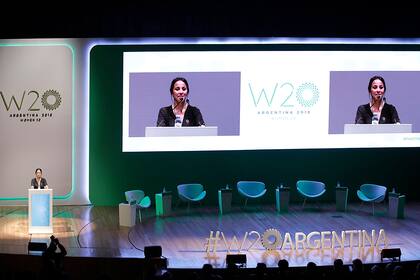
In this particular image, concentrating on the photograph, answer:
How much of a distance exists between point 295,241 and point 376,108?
474cm

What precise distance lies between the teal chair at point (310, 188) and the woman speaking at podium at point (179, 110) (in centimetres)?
257

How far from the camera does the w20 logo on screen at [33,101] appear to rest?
55.8ft

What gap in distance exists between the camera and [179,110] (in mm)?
17203

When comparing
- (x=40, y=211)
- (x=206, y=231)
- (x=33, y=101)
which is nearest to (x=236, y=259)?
(x=206, y=231)

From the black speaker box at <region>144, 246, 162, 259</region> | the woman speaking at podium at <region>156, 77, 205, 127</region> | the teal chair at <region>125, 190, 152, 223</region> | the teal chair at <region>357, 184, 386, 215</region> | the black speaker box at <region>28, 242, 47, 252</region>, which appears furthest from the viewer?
the woman speaking at podium at <region>156, 77, 205, 127</region>

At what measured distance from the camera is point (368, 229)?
1567 centimetres

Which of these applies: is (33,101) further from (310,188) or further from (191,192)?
(310,188)

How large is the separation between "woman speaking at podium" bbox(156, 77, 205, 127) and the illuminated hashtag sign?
134 inches

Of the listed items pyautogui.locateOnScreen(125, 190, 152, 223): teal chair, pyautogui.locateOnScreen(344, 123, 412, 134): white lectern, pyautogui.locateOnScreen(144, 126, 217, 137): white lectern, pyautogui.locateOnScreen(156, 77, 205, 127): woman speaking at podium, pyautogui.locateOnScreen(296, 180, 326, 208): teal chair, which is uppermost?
pyautogui.locateOnScreen(156, 77, 205, 127): woman speaking at podium

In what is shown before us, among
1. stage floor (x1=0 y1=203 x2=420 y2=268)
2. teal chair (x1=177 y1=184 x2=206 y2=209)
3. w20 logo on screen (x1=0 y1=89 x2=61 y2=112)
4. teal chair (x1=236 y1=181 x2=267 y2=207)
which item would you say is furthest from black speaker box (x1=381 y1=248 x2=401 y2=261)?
w20 logo on screen (x1=0 y1=89 x2=61 y2=112)

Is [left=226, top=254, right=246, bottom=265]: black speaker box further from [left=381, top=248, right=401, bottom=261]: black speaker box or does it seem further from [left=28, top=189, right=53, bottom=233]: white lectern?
[left=28, top=189, right=53, bottom=233]: white lectern

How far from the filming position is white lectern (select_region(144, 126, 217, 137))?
1722 centimetres

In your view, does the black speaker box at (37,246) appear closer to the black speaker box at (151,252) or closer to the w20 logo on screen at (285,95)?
the black speaker box at (151,252)
